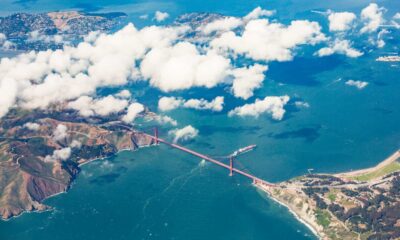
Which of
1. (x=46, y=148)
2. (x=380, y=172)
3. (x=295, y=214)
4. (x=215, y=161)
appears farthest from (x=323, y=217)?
(x=46, y=148)

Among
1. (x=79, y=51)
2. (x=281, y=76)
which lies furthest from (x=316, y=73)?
(x=79, y=51)

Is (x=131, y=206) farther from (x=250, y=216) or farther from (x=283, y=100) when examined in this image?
(x=283, y=100)

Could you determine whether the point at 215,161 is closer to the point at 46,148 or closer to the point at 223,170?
the point at 223,170

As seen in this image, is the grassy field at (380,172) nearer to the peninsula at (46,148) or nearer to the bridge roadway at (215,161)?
the bridge roadway at (215,161)

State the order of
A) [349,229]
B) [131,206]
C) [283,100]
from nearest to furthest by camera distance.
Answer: [349,229] → [131,206] → [283,100]

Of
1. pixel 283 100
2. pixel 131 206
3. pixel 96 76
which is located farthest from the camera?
pixel 96 76

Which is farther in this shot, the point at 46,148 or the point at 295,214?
the point at 46,148
